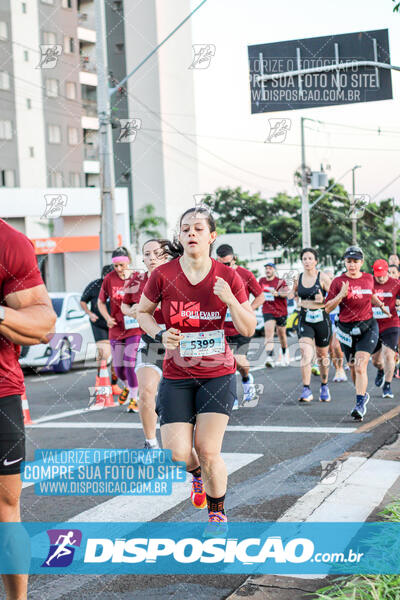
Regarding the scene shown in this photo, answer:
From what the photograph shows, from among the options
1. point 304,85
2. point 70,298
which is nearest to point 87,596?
point 304,85

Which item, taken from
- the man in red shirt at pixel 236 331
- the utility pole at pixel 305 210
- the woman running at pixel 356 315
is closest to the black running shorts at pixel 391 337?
the woman running at pixel 356 315

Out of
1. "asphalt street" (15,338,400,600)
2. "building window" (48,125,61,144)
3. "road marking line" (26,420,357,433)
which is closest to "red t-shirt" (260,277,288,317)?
"asphalt street" (15,338,400,600)

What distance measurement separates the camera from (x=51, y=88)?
4856cm

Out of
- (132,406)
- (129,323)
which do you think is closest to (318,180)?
(132,406)

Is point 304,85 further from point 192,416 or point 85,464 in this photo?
point 192,416

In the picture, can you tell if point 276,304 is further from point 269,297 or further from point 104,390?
point 104,390

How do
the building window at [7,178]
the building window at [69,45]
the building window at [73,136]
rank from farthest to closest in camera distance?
the building window at [69,45]
the building window at [73,136]
the building window at [7,178]

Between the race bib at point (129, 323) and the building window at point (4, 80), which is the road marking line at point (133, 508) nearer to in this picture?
the race bib at point (129, 323)

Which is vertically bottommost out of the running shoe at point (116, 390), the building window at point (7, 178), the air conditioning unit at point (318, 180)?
the running shoe at point (116, 390)

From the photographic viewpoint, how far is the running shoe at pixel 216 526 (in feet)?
15.7

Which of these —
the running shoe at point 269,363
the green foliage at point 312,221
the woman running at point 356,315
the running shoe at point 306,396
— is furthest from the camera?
the green foliage at point 312,221

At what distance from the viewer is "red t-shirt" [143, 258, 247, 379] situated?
4895 mm

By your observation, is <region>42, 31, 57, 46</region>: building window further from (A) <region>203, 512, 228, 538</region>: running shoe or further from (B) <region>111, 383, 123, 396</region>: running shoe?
(A) <region>203, 512, 228, 538</region>: running shoe

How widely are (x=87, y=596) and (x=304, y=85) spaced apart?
30.4ft
